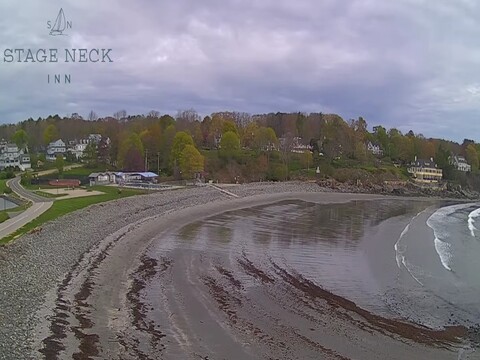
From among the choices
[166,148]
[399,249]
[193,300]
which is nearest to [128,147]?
[166,148]

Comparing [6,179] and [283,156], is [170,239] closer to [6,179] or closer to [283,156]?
[6,179]

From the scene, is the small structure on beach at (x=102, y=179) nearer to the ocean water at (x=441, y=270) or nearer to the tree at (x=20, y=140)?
the ocean water at (x=441, y=270)

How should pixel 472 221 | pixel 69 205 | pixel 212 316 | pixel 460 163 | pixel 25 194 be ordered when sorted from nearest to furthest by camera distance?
pixel 212 316, pixel 69 205, pixel 472 221, pixel 25 194, pixel 460 163

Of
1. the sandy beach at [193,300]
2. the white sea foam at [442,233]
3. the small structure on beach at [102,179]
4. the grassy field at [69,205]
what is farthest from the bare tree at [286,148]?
the sandy beach at [193,300]

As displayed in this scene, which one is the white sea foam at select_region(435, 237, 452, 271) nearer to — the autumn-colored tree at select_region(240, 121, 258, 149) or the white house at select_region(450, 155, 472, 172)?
the autumn-colored tree at select_region(240, 121, 258, 149)

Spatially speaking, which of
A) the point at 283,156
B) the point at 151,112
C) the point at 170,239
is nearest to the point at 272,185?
the point at 283,156

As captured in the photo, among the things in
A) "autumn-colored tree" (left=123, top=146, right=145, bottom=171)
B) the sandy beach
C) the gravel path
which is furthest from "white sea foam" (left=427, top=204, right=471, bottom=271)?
"autumn-colored tree" (left=123, top=146, right=145, bottom=171)

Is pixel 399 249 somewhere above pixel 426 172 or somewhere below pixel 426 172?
below

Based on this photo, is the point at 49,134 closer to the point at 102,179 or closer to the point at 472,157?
the point at 102,179
